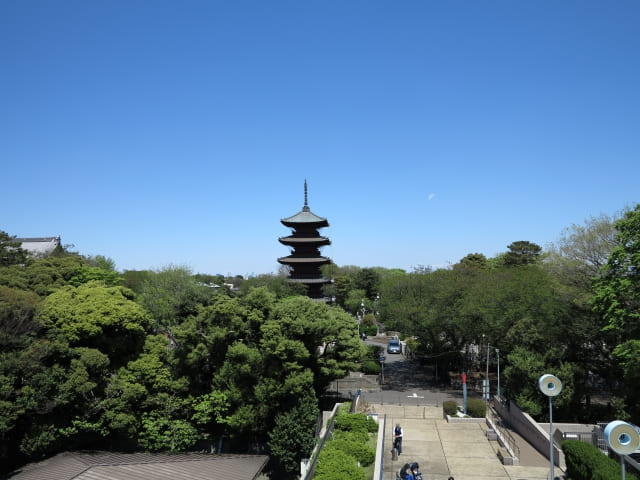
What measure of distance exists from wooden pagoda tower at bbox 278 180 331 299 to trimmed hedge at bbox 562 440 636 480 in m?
28.0

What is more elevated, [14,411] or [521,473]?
[14,411]

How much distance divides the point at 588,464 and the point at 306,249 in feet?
101

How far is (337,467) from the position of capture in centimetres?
1393

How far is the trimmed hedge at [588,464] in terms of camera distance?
13.2m

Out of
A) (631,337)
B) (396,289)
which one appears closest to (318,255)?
(396,289)

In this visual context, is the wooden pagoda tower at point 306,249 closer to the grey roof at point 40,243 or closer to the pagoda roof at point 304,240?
the pagoda roof at point 304,240

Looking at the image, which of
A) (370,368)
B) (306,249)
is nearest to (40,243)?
(306,249)

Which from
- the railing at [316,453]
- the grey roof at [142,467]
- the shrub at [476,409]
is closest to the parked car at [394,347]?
the shrub at [476,409]

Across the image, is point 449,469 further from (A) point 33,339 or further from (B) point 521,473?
(A) point 33,339

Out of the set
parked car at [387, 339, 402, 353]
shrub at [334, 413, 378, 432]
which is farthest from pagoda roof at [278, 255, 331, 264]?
shrub at [334, 413, 378, 432]

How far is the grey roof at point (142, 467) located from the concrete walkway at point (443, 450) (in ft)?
17.9

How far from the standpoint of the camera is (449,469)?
664 inches

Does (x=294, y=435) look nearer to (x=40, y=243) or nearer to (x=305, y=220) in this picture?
(x=305, y=220)

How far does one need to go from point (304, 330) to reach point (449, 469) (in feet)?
27.4
